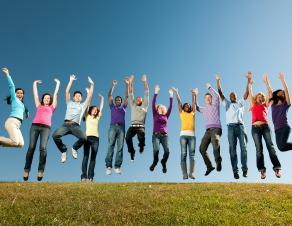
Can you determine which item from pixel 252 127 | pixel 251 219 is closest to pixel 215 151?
pixel 252 127

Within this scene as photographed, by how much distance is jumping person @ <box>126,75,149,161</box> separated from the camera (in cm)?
2008

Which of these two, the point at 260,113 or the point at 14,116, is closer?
the point at 14,116

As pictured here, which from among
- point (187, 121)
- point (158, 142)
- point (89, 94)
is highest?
point (89, 94)

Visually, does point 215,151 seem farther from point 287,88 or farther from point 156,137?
point 287,88

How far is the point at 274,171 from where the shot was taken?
1806 centimetres

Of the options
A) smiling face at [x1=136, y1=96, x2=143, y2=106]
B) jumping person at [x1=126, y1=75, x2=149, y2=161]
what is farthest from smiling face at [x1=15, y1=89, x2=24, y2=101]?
smiling face at [x1=136, y1=96, x2=143, y2=106]

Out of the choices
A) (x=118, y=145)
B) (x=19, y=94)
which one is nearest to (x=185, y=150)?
(x=118, y=145)

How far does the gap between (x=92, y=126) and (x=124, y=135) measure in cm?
161

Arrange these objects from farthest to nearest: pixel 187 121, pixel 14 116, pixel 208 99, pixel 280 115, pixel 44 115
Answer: pixel 187 121 < pixel 208 99 < pixel 44 115 < pixel 280 115 < pixel 14 116

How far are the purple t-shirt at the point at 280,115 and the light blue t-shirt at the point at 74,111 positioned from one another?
28.6 ft

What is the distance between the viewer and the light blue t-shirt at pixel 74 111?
1936 centimetres

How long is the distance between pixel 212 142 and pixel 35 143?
26.2ft

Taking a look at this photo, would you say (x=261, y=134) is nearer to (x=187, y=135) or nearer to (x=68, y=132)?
(x=187, y=135)

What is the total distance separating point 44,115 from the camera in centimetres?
1850
